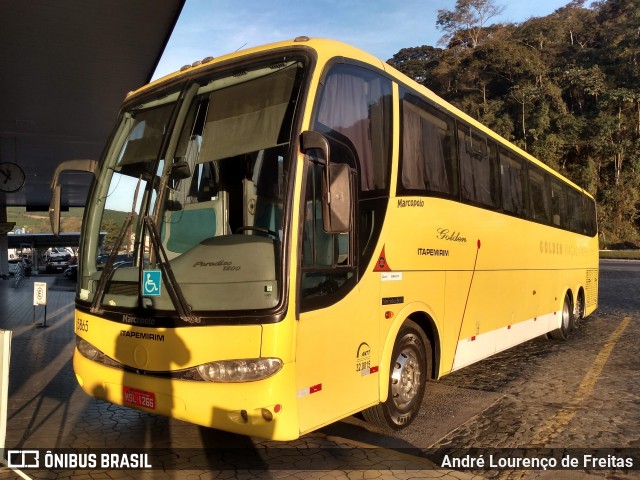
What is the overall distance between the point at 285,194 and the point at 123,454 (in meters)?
2.68

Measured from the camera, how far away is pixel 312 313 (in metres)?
3.74

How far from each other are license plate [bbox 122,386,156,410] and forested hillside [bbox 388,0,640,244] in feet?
174

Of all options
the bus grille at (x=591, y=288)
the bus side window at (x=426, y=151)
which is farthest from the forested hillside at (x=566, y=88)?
the bus side window at (x=426, y=151)

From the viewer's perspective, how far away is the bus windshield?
3.74m

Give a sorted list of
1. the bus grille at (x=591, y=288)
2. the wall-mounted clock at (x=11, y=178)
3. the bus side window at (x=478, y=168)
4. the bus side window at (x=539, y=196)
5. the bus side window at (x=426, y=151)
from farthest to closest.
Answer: the wall-mounted clock at (x=11, y=178)
the bus grille at (x=591, y=288)
the bus side window at (x=539, y=196)
the bus side window at (x=478, y=168)
the bus side window at (x=426, y=151)

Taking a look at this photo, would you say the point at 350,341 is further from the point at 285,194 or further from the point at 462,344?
→ the point at 462,344

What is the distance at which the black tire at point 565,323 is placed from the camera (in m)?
10.3

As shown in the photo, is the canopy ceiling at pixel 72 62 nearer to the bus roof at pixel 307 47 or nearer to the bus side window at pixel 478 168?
the bus roof at pixel 307 47

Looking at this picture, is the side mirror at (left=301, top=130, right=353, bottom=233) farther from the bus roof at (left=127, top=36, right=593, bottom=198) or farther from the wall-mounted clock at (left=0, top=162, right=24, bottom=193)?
the wall-mounted clock at (left=0, top=162, right=24, bottom=193)

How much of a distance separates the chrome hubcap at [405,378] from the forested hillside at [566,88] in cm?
5074

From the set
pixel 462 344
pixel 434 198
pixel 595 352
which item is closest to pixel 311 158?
pixel 434 198

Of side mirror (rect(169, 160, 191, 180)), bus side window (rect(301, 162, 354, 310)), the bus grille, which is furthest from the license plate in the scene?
the bus grille

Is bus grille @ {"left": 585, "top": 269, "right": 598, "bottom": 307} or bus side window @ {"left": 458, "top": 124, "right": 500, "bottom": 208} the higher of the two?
bus side window @ {"left": 458, "top": 124, "right": 500, "bottom": 208}

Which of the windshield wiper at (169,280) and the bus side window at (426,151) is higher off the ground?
the bus side window at (426,151)
